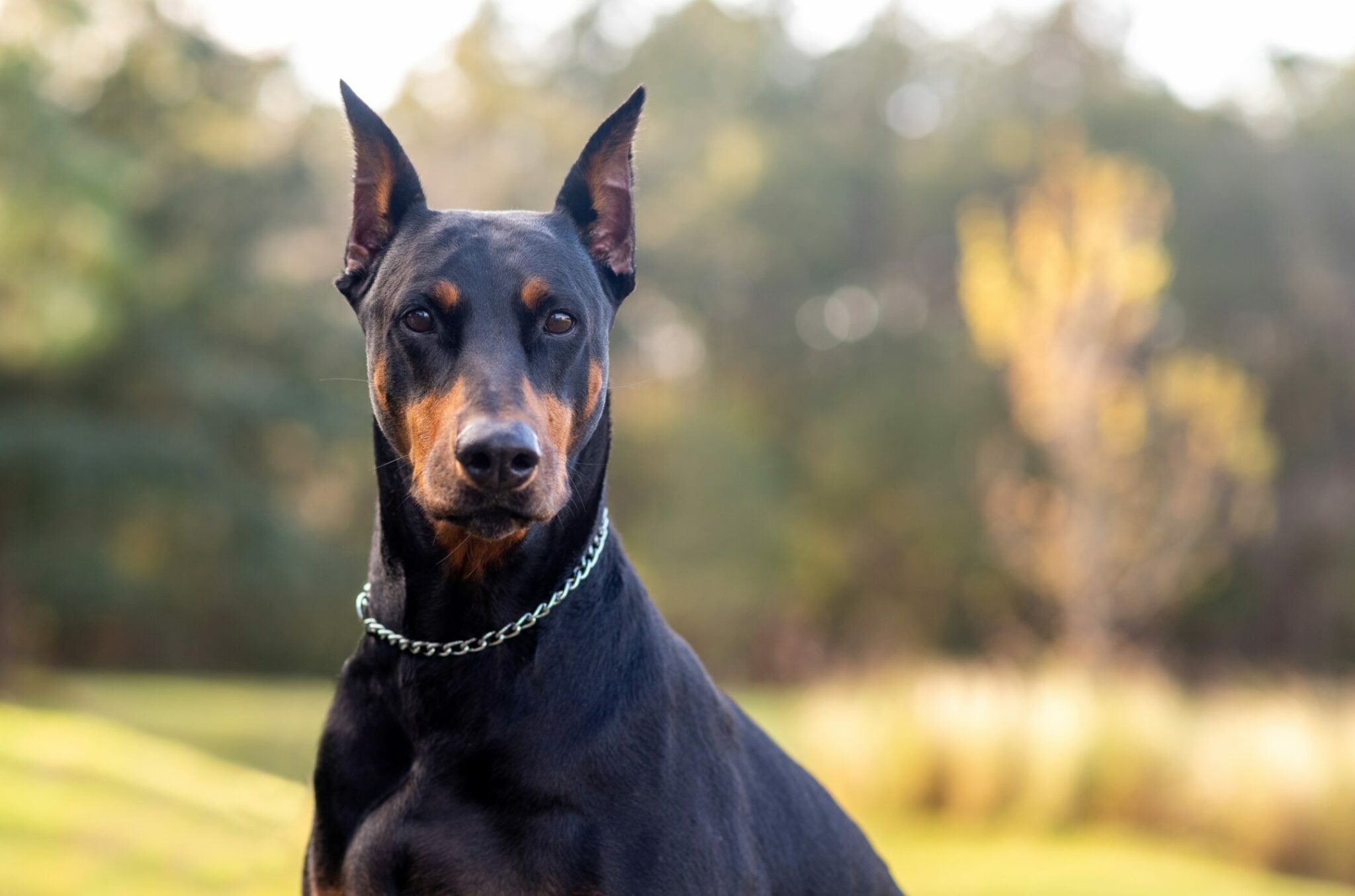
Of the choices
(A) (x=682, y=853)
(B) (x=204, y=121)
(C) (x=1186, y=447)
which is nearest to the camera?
(A) (x=682, y=853)

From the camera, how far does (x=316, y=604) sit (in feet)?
75.5

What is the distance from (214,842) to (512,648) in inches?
201

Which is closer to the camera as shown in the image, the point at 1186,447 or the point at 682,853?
the point at 682,853

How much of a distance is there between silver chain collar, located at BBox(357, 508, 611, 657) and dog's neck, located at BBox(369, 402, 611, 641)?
0.05 ft

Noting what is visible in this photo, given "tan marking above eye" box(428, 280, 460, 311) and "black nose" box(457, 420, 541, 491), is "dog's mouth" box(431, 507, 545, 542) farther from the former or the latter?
"tan marking above eye" box(428, 280, 460, 311)

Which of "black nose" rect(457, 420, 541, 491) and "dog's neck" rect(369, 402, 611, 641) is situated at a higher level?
"black nose" rect(457, 420, 541, 491)

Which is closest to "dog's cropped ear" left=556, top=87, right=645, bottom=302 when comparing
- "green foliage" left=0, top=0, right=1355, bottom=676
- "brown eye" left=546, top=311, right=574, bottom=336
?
"brown eye" left=546, top=311, right=574, bottom=336

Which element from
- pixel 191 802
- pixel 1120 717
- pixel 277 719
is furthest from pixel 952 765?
pixel 277 719

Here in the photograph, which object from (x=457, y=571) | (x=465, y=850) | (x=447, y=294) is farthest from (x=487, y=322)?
(x=465, y=850)

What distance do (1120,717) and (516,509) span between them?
8.30 metres

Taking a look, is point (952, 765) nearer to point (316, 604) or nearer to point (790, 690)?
point (790, 690)

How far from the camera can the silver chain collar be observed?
8.27 feet

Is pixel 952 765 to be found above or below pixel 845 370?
below

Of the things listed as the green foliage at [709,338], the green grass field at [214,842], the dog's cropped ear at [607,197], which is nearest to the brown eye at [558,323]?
the dog's cropped ear at [607,197]
